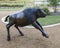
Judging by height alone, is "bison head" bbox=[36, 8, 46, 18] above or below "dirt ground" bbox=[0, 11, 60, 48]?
above

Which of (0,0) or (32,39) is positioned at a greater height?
(32,39)

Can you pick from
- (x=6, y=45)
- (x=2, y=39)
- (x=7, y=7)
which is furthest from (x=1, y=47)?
(x=7, y=7)

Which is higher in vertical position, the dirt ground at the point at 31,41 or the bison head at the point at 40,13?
the bison head at the point at 40,13

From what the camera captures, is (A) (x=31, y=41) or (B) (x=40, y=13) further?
(A) (x=31, y=41)

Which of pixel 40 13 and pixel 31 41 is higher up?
pixel 40 13

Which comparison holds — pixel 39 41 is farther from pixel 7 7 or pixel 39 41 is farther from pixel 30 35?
pixel 7 7

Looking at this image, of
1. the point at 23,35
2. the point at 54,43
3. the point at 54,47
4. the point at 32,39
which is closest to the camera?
the point at 54,47

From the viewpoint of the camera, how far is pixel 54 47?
643 cm

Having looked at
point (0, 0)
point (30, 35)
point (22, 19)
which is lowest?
point (0, 0)

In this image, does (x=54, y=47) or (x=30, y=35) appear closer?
(x=54, y=47)

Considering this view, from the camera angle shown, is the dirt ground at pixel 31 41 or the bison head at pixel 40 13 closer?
the dirt ground at pixel 31 41

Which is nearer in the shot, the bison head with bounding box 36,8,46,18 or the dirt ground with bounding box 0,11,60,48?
the dirt ground with bounding box 0,11,60,48

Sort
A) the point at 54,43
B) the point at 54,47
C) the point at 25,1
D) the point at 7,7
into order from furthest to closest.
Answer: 1. the point at 25,1
2. the point at 7,7
3. the point at 54,43
4. the point at 54,47

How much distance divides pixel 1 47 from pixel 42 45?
53.7 inches
